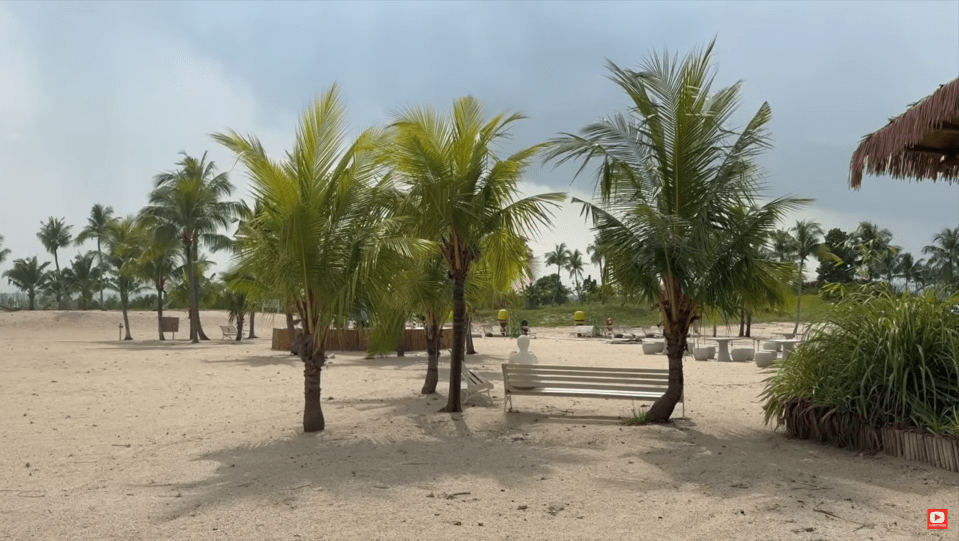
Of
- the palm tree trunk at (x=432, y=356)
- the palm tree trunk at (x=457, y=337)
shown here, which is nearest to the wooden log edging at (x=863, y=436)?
the palm tree trunk at (x=457, y=337)

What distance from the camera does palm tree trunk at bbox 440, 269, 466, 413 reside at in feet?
32.7

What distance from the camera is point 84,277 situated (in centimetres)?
7181

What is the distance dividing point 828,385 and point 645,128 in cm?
379

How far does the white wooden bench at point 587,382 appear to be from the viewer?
936 centimetres

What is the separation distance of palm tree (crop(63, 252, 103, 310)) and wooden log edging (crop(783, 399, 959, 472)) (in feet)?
209

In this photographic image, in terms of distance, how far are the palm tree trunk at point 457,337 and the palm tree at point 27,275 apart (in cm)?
8025

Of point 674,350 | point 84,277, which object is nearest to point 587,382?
point 674,350

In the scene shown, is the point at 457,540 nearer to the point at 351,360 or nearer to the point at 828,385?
the point at 828,385

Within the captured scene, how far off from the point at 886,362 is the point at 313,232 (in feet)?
19.6

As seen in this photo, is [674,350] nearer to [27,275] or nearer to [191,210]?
[191,210]

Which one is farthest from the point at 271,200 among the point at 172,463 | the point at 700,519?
the point at 700,519

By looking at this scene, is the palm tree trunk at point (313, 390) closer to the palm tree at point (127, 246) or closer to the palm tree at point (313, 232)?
the palm tree at point (313, 232)

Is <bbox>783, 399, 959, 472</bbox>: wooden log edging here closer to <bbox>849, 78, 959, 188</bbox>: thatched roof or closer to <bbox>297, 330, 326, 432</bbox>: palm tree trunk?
<bbox>849, 78, 959, 188</bbox>: thatched roof

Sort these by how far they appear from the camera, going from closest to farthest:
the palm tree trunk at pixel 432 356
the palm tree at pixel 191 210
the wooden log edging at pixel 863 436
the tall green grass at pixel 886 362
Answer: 1. the wooden log edging at pixel 863 436
2. the tall green grass at pixel 886 362
3. the palm tree trunk at pixel 432 356
4. the palm tree at pixel 191 210
